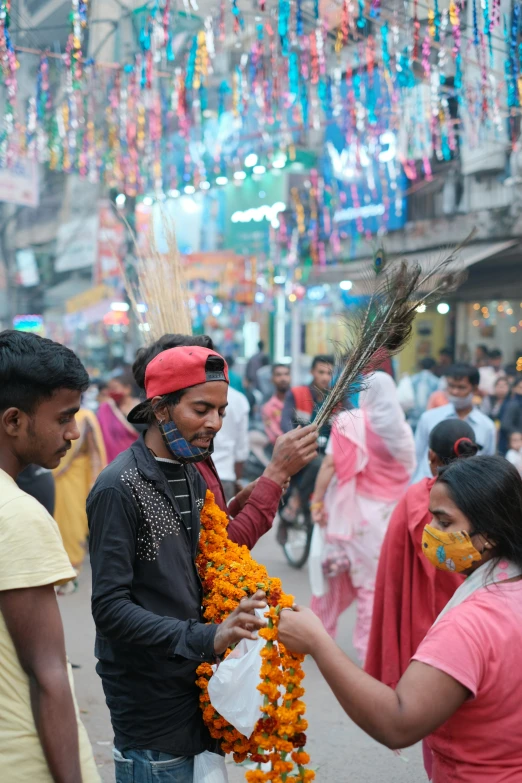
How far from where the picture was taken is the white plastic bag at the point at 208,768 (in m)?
2.21

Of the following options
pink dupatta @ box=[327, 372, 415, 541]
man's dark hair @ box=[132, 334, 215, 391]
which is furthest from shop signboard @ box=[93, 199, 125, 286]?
man's dark hair @ box=[132, 334, 215, 391]

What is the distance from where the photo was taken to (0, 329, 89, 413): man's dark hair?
5.96 ft

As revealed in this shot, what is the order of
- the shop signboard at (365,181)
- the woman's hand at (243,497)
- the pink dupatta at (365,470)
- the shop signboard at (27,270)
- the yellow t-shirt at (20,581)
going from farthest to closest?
1. the shop signboard at (27,270)
2. the shop signboard at (365,181)
3. the pink dupatta at (365,470)
4. the woman's hand at (243,497)
5. the yellow t-shirt at (20,581)

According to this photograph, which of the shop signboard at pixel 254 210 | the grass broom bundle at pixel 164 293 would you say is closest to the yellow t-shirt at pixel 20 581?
the grass broom bundle at pixel 164 293

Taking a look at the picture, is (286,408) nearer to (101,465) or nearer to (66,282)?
(101,465)

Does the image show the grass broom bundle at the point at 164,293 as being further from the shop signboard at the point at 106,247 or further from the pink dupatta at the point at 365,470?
the shop signboard at the point at 106,247

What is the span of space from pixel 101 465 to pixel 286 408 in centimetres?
181

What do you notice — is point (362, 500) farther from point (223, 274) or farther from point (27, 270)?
point (27, 270)

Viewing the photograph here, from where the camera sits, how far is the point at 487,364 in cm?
1372

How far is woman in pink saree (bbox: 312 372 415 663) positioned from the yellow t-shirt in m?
3.77

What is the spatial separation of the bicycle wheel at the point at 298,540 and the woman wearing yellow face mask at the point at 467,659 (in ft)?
20.5

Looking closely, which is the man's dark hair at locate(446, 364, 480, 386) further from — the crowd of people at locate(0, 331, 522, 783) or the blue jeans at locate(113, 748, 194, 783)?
the blue jeans at locate(113, 748, 194, 783)

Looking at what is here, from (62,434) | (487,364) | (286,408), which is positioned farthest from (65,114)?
(62,434)

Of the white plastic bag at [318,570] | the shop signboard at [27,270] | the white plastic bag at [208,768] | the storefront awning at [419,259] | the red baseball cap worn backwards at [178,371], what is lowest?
the white plastic bag at [318,570]
